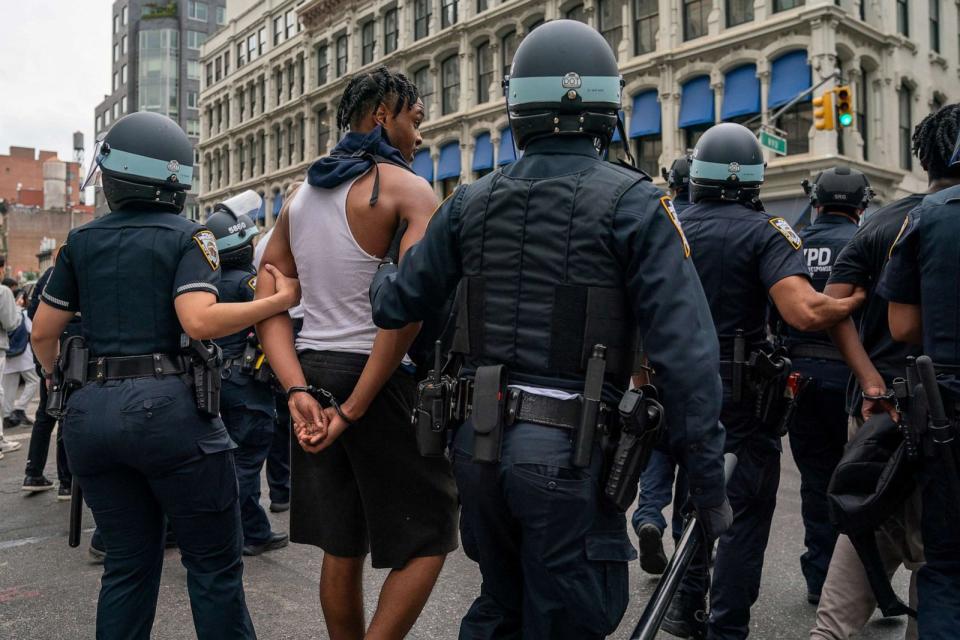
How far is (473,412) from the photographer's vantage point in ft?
7.43

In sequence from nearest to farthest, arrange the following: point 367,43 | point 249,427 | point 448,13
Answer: point 249,427 → point 448,13 → point 367,43

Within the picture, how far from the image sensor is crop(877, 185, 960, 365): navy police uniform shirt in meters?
2.65

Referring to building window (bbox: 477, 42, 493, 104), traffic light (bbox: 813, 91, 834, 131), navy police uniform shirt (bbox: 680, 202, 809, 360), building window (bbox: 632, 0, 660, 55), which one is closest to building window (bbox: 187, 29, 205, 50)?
Result: building window (bbox: 477, 42, 493, 104)

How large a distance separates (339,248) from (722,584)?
2141 millimetres

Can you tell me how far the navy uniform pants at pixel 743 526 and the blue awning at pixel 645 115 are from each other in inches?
819

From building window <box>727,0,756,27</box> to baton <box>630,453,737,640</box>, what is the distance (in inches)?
852

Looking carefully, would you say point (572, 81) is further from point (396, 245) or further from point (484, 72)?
point (484, 72)

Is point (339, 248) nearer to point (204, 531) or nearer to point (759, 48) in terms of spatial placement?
point (204, 531)

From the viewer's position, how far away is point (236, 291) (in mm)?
5211

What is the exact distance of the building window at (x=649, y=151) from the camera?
77.0ft

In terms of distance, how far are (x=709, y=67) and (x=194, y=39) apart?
55170 millimetres

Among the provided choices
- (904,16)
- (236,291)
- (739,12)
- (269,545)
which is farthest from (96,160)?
(904,16)

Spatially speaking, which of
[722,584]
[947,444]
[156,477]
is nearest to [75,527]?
[156,477]

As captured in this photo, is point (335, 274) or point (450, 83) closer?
point (335, 274)
